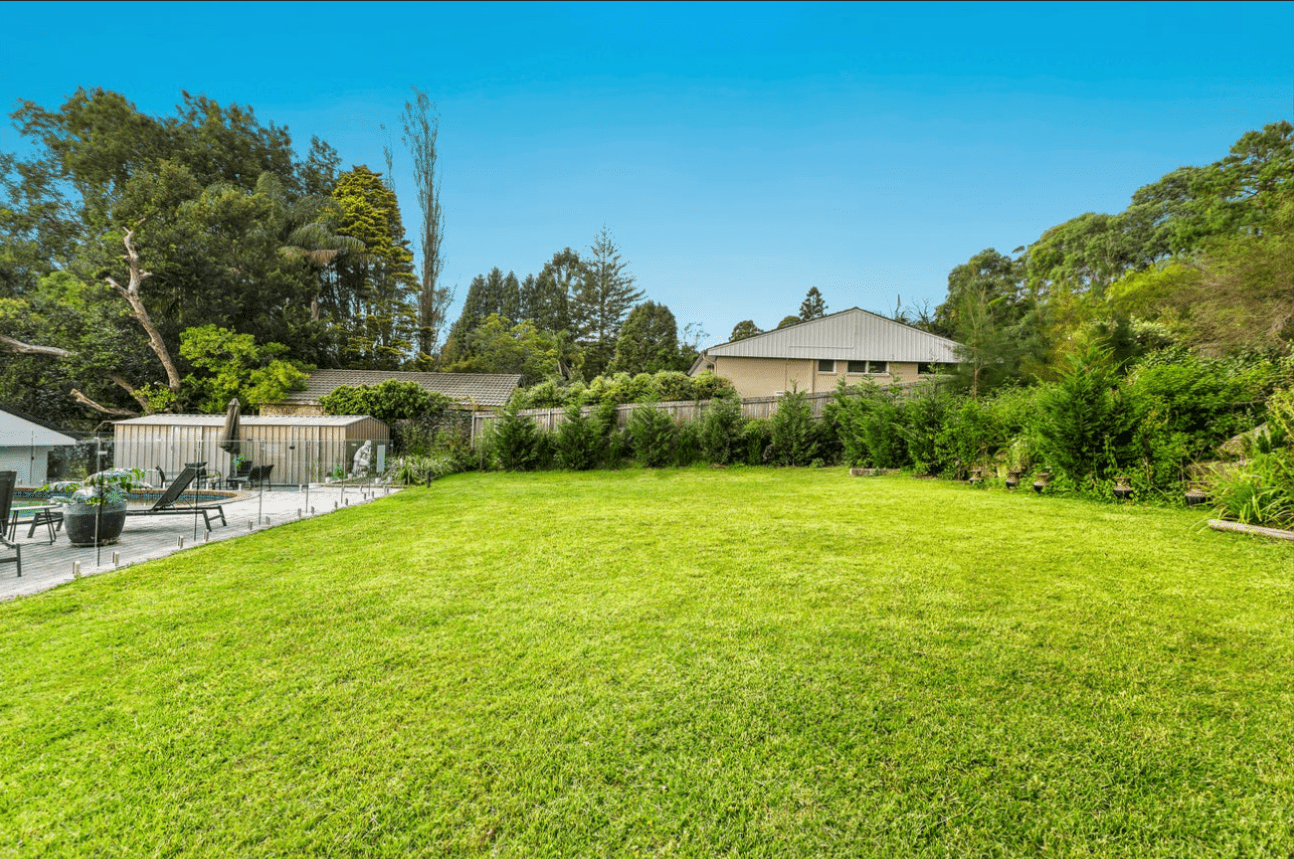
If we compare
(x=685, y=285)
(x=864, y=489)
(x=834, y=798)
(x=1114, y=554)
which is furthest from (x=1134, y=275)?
(x=834, y=798)

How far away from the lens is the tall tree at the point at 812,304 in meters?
54.6

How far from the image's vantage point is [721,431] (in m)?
13.1

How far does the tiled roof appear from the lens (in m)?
20.7

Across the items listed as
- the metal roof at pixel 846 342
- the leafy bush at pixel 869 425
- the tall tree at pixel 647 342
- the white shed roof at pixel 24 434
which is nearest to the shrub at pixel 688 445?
the leafy bush at pixel 869 425

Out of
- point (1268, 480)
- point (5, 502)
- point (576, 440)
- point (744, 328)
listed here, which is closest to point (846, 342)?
point (576, 440)

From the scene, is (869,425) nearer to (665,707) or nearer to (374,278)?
(665,707)

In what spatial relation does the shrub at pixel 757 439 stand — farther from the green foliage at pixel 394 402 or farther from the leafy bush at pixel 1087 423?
the green foliage at pixel 394 402

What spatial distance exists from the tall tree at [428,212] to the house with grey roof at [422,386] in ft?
30.6

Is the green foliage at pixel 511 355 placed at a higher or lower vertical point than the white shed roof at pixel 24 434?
higher

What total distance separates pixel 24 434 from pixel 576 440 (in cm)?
1035

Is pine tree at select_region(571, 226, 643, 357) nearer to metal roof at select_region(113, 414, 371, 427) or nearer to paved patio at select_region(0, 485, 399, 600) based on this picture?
metal roof at select_region(113, 414, 371, 427)

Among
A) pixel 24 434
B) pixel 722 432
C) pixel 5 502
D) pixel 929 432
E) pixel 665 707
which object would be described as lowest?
pixel 665 707

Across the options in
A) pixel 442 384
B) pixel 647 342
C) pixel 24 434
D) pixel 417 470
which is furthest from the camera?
pixel 647 342

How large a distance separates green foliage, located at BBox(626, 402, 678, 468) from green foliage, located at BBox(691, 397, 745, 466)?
850 millimetres
